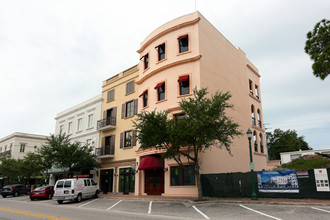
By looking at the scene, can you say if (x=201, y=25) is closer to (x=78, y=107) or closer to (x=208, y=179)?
(x=208, y=179)

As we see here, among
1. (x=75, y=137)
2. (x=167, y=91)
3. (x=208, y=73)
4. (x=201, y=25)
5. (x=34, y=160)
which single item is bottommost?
(x=34, y=160)

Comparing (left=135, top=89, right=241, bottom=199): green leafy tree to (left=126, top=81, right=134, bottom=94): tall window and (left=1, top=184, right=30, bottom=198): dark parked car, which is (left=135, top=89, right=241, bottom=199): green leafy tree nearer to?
(left=126, top=81, right=134, bottom=94): tall window

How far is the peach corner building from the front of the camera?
20.7 metres

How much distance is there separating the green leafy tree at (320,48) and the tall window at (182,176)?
10494 mm

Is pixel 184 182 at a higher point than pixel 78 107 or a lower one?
lower

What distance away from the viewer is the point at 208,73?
21641mm

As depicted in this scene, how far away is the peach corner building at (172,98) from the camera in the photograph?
67.8 feet

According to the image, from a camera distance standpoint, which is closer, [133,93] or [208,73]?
[208,73]

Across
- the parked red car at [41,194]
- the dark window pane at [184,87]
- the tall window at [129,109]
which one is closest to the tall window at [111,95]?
the tall window at [129,109]

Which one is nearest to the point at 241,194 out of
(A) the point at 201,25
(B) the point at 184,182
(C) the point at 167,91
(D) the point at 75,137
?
(B) the point at 184,182

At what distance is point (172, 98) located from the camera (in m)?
21.0

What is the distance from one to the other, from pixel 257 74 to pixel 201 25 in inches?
551

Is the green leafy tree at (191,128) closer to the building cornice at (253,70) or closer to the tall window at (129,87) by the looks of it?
the tall window at (129,87)

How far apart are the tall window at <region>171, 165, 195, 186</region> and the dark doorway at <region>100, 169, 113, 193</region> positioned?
33.6 ft
